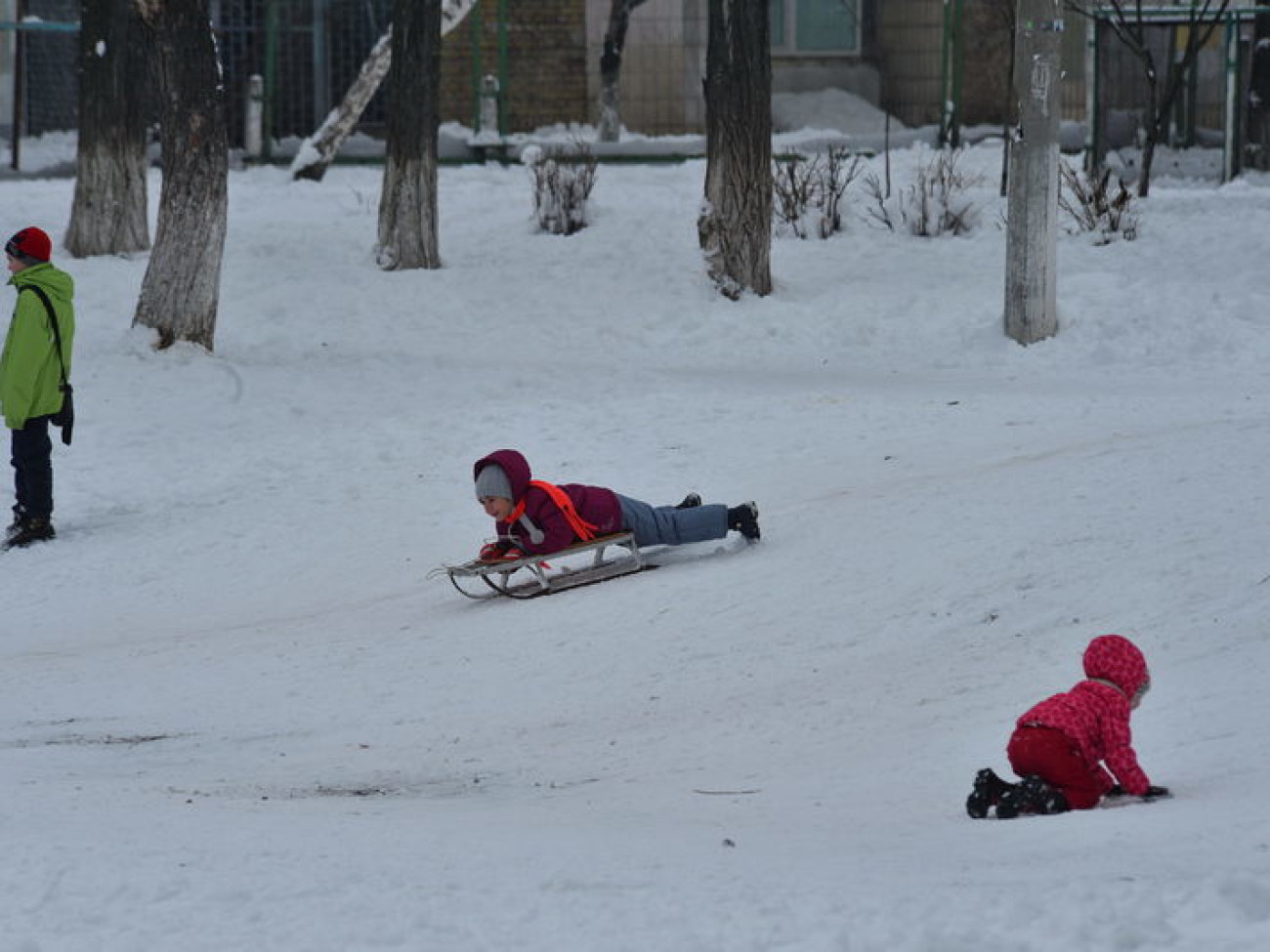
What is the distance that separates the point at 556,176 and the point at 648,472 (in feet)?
23.8

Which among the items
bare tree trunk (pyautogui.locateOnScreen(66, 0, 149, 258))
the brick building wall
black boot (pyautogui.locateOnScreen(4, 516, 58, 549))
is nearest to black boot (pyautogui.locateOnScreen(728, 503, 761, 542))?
black boot (pyautogui.locateOnScreen(4, 516, 58, 549))

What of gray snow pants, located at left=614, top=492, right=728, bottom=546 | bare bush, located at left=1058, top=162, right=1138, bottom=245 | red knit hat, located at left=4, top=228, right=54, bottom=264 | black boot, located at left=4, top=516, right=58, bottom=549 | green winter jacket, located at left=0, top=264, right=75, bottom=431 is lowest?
black boot, located at left=4, top=516, right=58, bottom=549

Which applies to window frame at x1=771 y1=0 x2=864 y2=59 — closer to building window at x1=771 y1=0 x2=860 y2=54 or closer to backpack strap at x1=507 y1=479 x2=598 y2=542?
building window at x1=771 y1=0 x2=860 y2=54

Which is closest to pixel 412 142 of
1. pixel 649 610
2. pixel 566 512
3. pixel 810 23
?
pixel 566 512

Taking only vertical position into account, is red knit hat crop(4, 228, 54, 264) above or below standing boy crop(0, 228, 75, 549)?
above

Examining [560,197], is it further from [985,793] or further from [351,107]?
[985,793]

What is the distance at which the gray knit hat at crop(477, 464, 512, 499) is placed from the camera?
907 cm

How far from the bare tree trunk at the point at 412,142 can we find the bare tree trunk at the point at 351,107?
125 inches

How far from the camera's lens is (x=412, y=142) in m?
16.9

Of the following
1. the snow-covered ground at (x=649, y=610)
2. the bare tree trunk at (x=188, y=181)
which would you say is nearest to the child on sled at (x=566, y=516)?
the snow-covered ground at (x=649, y=610)

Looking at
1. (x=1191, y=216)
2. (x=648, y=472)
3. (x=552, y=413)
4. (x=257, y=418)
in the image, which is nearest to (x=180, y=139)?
(x=257, y=418)

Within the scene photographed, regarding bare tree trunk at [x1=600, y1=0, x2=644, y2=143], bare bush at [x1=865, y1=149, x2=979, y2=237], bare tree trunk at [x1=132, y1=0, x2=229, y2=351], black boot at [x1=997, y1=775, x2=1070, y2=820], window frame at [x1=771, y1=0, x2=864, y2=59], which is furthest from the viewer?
window frame at [x1=771, y1=0, x2=864, y2=59]

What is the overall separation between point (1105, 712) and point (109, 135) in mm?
13070

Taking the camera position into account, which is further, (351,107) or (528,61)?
(528,61)
